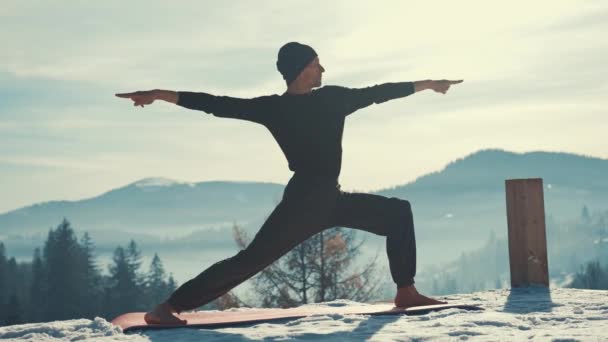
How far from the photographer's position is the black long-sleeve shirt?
702cm

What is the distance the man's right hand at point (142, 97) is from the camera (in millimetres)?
6801

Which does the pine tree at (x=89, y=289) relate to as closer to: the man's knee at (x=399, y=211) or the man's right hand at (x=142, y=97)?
the man's knee at (x=399, y=211)

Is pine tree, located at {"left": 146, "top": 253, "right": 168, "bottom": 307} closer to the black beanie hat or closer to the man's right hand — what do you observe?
the black beanie hat

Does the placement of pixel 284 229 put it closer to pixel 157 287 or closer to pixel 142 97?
pixel 142 97

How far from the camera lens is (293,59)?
23.7 feet

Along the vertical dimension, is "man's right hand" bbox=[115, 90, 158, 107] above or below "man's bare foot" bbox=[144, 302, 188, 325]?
above

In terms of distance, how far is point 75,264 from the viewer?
73125 mm

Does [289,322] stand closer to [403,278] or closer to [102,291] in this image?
[403,278]

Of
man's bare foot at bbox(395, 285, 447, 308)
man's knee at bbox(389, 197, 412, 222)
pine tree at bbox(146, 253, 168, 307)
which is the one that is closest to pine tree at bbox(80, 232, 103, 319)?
pine tree at bbox(146, 253, 168, 307)

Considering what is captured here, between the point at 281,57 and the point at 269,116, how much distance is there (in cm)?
57

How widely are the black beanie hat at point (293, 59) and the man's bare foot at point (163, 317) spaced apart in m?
2.21

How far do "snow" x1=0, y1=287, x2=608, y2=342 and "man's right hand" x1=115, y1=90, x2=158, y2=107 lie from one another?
187 centimetres

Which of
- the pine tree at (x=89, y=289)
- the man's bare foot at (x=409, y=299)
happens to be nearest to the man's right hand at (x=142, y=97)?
the man's bare foot at (x=409, y=299)

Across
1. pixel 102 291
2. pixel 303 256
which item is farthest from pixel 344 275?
pixel 102 291
